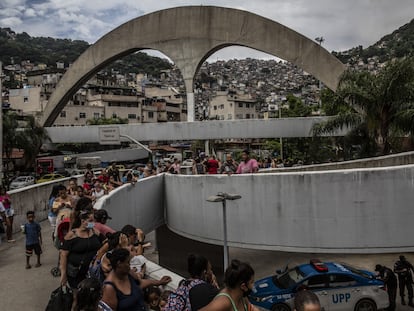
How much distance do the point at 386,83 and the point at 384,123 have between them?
165 centimetres

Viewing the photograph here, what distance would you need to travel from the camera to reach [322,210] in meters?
10.9

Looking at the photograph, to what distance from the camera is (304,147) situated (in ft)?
124

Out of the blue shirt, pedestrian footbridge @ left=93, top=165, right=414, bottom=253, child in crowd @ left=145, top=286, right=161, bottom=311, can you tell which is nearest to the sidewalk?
the blue shirt

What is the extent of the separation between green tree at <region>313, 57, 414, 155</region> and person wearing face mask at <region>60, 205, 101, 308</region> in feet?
46.7

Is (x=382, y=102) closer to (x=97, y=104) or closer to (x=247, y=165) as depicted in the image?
(x=247, y=165)

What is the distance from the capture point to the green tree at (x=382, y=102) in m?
17.0

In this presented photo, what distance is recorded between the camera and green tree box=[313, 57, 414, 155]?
1695 centimetres

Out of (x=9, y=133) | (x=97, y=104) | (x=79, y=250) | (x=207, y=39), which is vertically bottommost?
(x=79, y=250)

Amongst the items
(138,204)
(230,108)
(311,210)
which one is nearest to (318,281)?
(311,210)

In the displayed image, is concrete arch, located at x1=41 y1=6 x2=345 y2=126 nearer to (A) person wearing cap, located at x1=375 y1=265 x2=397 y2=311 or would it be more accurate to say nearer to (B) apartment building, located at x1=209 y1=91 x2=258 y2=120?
(A) person wearing cap, located at x1=375 y1=265 x2=397 y2=311

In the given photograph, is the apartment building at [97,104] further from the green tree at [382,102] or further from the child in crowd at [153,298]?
the child in crowd at [153,298]

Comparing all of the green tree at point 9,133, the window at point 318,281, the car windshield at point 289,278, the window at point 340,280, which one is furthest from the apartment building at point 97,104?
Result: the window at point 340,280

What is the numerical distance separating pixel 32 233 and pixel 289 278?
24.5ft

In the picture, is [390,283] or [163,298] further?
[390,283]
